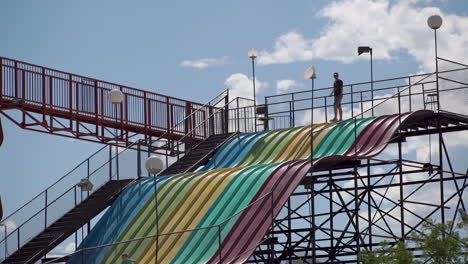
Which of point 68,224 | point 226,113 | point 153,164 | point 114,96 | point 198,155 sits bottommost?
point 68,224

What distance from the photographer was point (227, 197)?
3472 cm

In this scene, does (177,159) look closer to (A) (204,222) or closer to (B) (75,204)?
(B) (75,204)

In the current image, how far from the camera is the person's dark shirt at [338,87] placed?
132ft

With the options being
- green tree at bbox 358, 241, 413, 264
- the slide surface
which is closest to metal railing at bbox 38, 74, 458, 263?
the slide surface

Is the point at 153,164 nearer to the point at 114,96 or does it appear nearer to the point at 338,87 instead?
the point at 114,96

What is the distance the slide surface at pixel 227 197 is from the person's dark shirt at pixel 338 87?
1.62 meters

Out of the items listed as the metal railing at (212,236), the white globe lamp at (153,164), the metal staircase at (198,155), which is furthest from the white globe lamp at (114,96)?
the white globe lamp at (153,164)

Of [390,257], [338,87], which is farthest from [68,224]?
[390,257]

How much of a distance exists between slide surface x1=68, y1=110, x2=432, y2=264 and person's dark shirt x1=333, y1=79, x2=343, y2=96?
1617 millimetres

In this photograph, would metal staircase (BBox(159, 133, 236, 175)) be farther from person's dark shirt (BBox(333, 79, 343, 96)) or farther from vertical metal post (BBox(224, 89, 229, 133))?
person's dark shirt (BBox(333, 79, 343, 96))

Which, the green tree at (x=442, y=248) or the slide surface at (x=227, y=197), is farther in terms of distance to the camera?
the slide surface at (x=227, y=197)

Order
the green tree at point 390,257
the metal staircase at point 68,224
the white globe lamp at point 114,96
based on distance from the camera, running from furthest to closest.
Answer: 1. the white globe lamp at point 114,96
2. the metal staircase at point 68,224
3. the green tree at point 390,257

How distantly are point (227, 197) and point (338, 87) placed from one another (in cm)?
766

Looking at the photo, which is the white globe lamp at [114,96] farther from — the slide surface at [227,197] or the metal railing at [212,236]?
the metal railing at [212,236]
